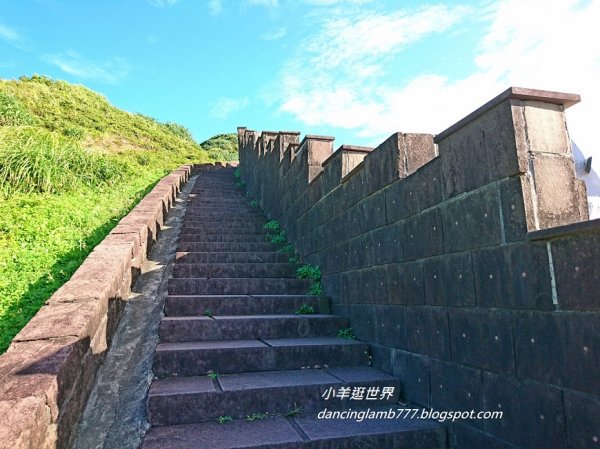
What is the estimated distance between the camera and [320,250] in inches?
198

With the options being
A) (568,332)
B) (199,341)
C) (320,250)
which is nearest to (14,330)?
(199,341)

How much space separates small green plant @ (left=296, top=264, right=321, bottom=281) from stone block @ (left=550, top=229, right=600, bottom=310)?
3.33 m

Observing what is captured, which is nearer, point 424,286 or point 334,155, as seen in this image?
point 424,286

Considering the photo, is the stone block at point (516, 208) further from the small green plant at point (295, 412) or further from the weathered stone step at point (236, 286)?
the weathered stone step at point (236, 286)

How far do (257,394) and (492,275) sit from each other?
1713 millimetres

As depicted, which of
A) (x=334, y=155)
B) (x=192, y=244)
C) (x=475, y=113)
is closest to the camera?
(x=475, y=113)

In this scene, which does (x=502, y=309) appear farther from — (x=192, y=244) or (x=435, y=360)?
(x=192, y=244)

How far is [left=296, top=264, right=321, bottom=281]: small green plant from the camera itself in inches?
196

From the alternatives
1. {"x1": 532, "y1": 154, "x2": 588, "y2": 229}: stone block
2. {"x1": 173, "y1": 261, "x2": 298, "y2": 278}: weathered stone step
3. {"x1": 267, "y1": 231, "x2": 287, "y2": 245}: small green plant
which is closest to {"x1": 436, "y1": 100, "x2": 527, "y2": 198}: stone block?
{"x1": 532, "y1": 154, "x2": 588, "y2": 229}: stone block

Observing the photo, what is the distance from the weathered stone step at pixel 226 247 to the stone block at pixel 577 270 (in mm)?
4836

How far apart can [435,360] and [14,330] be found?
11.3 ft

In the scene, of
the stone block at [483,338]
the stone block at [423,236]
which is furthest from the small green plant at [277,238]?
the stone block at [483,338]

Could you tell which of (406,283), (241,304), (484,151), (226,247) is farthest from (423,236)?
(226,247)

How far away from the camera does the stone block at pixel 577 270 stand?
162 cm
